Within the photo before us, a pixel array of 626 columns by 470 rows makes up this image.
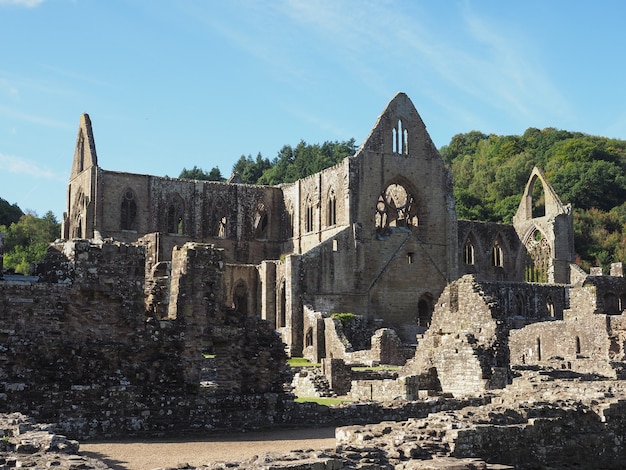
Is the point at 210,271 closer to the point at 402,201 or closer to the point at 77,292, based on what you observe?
the point at 77,292

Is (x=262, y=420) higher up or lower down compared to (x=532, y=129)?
lower down

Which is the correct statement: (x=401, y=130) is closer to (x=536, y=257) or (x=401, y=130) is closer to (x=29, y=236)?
(x=536, y=257)

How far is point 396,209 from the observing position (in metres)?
51.9

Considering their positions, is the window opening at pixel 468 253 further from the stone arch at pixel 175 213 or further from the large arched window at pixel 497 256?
the stone arch at pixel 175 213

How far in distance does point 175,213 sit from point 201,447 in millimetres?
38870

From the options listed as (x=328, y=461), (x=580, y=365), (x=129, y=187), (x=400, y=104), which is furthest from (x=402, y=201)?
(x=328, y=461)

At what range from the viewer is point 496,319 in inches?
767

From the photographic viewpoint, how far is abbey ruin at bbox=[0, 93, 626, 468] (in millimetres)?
15203

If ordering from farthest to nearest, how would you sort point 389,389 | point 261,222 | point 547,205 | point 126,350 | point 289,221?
point 547,205, point 261,222, point 289,221, point 389,389, point 126,350

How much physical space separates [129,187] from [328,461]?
4254 cm

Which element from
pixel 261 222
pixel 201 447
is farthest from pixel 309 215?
pixel 201 447

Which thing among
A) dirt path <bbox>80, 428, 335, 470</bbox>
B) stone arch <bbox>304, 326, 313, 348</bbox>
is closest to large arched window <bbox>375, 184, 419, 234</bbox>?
stone arch <bbox>304, 326, 313, 348</bbox>

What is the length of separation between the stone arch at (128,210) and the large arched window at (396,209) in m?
13.6

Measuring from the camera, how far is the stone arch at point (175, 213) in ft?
169
